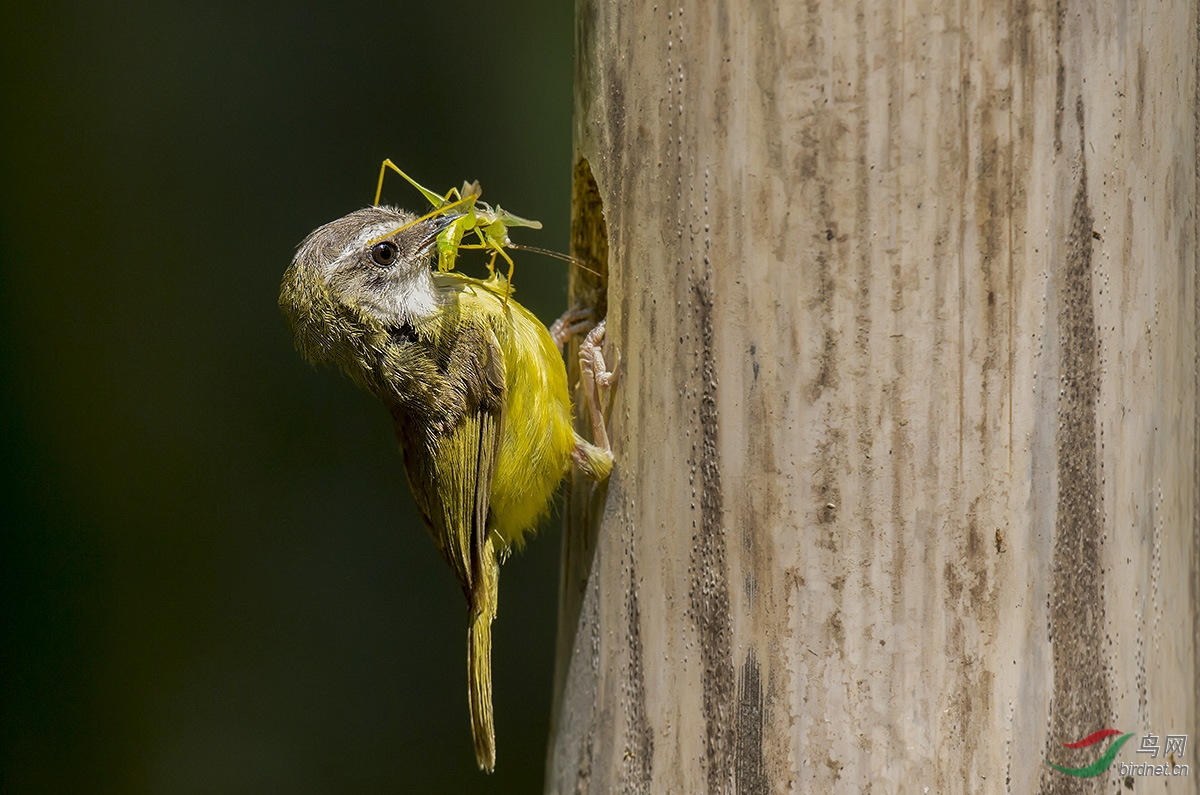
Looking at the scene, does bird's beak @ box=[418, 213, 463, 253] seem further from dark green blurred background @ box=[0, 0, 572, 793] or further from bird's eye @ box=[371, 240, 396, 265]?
dark green blurred background @ box=[0, 0, 572, 793]

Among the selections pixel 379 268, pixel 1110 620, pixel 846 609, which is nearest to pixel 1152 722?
pixel 1110 620

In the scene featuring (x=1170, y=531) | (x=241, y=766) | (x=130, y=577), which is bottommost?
(x=241, y=766)

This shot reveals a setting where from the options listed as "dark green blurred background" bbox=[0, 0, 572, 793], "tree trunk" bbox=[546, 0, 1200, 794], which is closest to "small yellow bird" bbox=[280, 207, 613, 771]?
"tree trunk" bbox=[546, 0, 1200, 794]

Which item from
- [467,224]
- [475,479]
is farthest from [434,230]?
[475,479]

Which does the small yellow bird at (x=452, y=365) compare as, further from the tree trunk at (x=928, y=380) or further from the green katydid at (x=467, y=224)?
the tree trunk at (x=928, y=380)

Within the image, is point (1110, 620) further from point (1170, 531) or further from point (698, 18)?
point (698, 18)

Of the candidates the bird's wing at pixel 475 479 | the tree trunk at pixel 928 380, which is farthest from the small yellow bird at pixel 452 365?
the tree trunk at pixel 928 380

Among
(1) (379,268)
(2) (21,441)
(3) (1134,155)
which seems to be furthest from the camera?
(2) (21,441)
